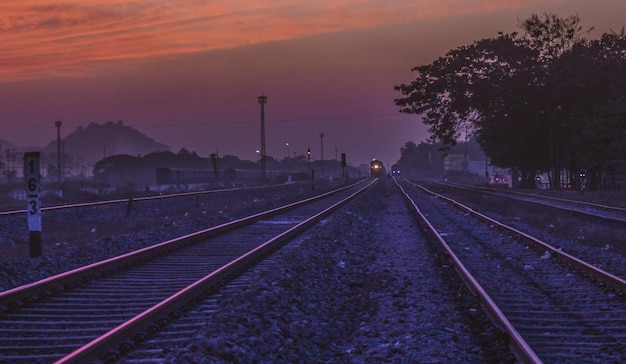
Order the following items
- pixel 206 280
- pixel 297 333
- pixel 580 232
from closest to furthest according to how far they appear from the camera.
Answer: pixel 297 333 < pixel 206 280 < pixel 580 232

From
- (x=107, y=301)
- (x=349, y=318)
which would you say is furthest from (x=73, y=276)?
(x=349, y=318)

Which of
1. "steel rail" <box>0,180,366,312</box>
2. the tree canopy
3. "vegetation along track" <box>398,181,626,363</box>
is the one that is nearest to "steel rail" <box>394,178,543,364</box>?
"vegetation along track" <box>398,181,626,363</box>

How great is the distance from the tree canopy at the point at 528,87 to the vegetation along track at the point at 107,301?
143 ft

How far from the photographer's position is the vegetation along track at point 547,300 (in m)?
6.66

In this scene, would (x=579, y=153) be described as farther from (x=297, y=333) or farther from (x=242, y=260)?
(x=297, y=333)

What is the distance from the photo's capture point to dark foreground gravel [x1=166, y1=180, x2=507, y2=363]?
648 cm

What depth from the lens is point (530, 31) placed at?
5691cm

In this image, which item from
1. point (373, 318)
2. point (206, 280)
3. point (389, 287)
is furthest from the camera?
point (389, 287)

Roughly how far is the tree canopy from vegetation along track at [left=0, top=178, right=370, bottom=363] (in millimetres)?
43444

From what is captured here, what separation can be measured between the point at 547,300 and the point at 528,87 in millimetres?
48781

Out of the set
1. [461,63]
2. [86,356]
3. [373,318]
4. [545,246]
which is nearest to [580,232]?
[545,246]

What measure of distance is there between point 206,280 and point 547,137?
53.4 m

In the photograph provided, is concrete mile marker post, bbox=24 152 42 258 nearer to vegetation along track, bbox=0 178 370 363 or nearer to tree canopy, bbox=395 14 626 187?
vegetation along track, bbox=0 178 370 363

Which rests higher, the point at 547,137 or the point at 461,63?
the point at 461,63
